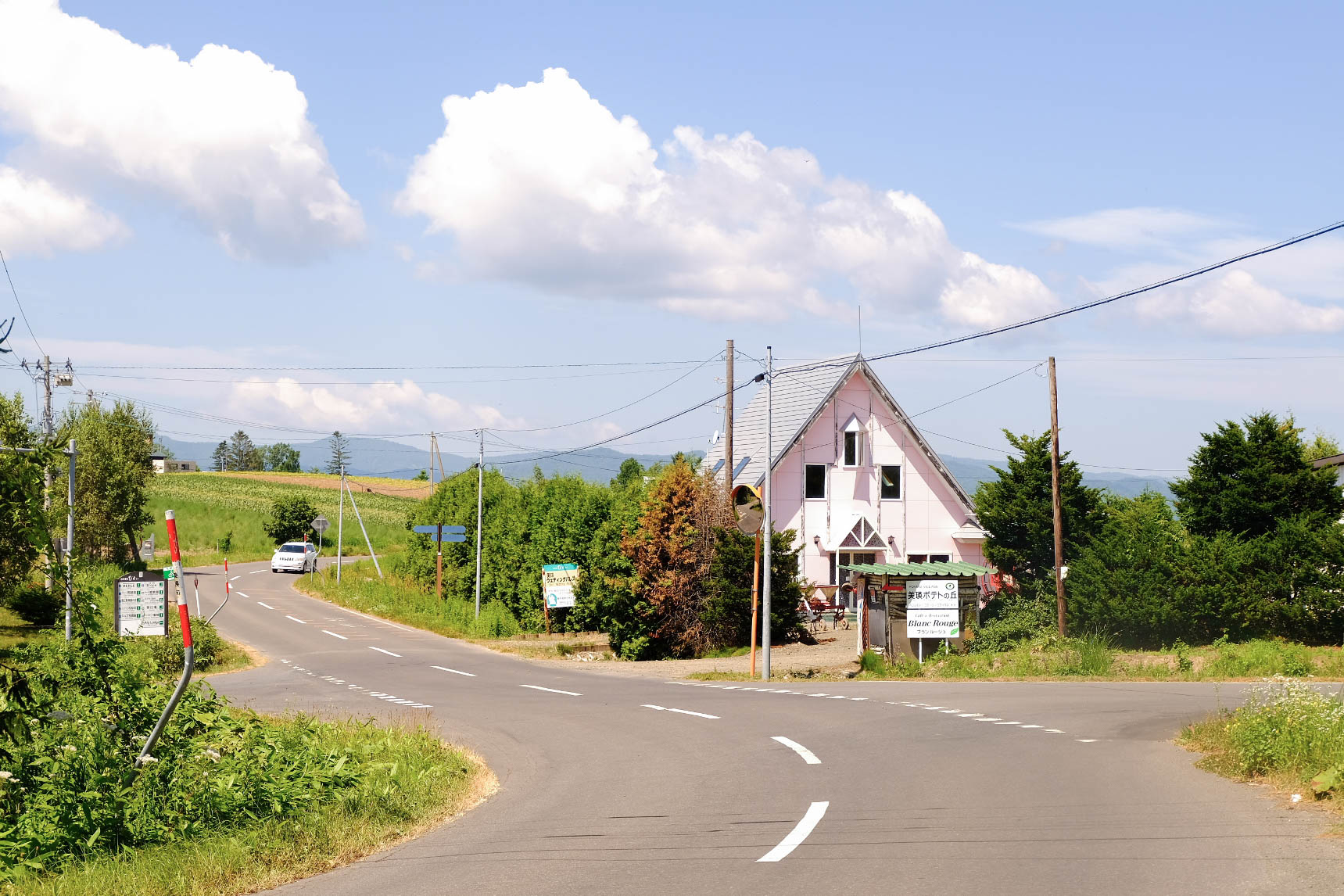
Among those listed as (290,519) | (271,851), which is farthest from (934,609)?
(290,519)

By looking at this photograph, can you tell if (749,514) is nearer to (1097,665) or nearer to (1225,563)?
(1097,665)

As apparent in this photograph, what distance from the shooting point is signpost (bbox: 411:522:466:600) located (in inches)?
1823

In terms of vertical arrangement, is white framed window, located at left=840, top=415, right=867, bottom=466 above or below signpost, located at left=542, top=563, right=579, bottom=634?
above

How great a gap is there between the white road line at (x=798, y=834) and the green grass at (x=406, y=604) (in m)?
33.5

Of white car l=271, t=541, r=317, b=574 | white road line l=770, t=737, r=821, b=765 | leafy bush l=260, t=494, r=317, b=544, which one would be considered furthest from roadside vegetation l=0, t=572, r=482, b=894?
leafy bush l=260, t=494, r=317, b=544

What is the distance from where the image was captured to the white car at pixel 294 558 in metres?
73.6

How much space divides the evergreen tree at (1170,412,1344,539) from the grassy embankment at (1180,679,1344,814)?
20.2 metres

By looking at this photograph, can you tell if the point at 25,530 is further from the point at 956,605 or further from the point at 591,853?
the point at 956,605

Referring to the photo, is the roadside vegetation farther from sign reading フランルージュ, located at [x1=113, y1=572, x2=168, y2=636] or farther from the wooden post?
sign reading フランルージュ, located at [x1=113, y1=572, x2=168, y2=636]

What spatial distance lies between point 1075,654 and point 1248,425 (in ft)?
31.0

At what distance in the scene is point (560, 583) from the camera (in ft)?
133

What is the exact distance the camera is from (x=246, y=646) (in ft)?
125

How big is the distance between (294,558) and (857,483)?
41591 millimetres

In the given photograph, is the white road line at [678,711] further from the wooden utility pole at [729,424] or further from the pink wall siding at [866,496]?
the pink wall siding at [866,496]
